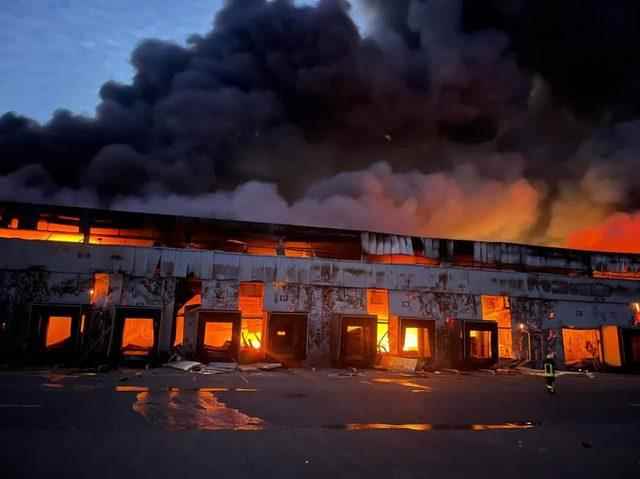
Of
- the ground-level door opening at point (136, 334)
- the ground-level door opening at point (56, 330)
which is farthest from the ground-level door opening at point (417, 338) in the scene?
the ground-level door opening at point (56, 330)

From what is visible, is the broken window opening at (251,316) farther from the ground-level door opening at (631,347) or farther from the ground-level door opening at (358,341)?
the ground-level door opening at (631,347)

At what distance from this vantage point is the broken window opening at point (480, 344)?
78.1ft

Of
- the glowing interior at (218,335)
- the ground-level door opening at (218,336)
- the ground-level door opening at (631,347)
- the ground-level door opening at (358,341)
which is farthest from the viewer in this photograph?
the ground-level door opening at (631,347)

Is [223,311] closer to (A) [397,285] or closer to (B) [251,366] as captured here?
(B) [251,366]

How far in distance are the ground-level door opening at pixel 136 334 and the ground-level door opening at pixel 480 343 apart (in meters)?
16.0

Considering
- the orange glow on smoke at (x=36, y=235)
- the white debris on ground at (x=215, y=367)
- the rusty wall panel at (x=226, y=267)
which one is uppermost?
the orange glow on smoke at (x=36, y=235)

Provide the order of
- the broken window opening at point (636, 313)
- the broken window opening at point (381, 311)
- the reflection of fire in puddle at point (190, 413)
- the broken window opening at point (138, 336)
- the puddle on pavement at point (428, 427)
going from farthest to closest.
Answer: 1. the broken window opening at point (636, 313)
2. the broken window opening at point (381, 311)
3. the broken window opening at point (138, 336)
4. the puddle on pavement at point (428, 427)
5. the reflection of fire in puddle at point (190, 413)

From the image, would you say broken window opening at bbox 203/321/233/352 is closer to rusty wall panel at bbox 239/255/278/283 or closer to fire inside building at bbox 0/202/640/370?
fire inside building at bbox 0/202/640/370

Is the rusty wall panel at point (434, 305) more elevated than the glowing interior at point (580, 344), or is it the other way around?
the rusty wall panel at point (434, 305)

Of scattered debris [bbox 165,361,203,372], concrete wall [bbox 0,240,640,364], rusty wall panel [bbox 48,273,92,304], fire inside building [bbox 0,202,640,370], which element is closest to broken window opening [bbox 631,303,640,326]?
fire inside building [bbox 0,202,640,370]

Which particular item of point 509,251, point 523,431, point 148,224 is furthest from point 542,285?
point 148,224

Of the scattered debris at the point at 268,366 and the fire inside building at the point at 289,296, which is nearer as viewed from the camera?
the scattered debris at the point at 268,366

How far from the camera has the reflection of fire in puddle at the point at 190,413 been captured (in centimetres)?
737

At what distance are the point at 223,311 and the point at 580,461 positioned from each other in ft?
57.3
